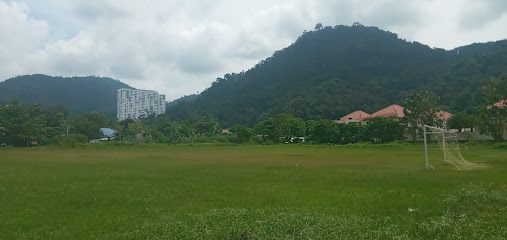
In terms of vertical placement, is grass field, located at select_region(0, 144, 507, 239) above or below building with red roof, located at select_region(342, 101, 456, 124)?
below

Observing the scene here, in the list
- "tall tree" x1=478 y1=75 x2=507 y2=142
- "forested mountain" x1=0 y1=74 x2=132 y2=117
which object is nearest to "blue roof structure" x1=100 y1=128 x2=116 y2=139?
"forested mountain" x1=0 y1=74 x2=132 y2=117

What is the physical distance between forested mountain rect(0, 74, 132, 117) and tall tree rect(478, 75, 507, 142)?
110m

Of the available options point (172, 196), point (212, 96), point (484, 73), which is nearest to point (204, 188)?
point (172, 196)

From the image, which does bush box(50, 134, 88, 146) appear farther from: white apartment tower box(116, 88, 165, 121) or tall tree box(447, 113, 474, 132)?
white apartment tower box(116, 88, 165, 121)

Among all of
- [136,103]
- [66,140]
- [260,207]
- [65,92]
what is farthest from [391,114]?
[65,92]

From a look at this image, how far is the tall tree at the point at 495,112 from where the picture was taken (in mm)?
44344

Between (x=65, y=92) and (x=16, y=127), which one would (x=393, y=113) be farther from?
(x=65, y=92)

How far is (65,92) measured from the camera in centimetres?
14725

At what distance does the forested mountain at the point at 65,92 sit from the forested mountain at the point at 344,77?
43619 millimetres

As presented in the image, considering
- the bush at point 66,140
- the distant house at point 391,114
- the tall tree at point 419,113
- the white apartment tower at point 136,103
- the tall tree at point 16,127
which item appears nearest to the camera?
the tall tree at point 419,113

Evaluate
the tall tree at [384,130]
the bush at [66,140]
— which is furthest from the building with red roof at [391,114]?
the bush at [66,140]

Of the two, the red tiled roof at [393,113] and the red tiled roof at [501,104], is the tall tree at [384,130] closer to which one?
the red tiled roof at [501,104]

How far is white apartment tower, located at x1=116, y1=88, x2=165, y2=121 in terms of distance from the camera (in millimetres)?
153875

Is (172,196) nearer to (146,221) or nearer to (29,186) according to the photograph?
(146,221)
